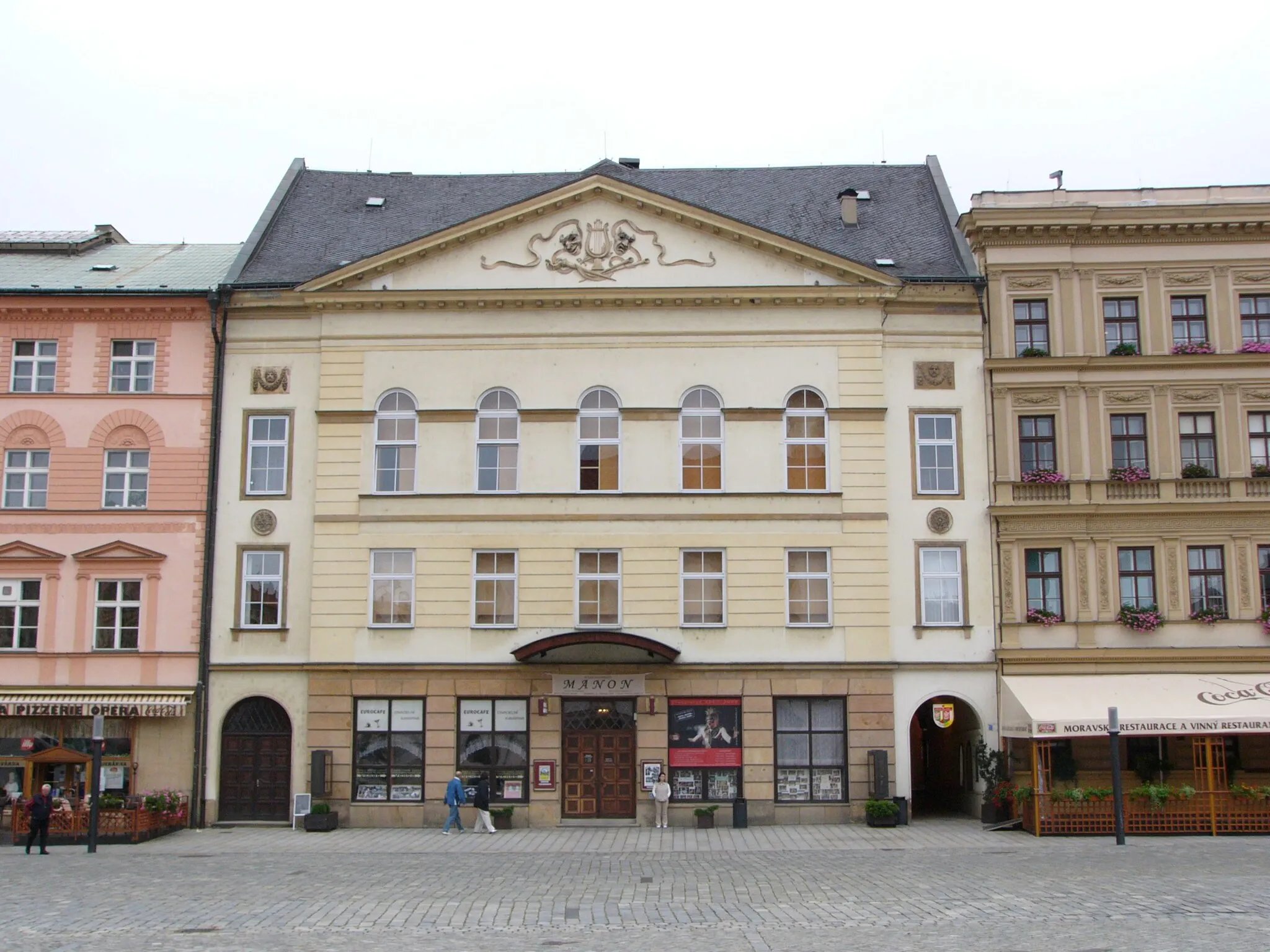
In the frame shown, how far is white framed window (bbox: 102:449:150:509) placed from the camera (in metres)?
36.4

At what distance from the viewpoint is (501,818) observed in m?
34.2

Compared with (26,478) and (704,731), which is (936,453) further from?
(26,478)

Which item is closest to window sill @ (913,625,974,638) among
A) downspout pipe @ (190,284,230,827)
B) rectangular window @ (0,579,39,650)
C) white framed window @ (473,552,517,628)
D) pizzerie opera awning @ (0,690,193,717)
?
white framed window @ (473,552,517,628)

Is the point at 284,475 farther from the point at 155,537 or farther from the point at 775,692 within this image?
the point at 775,692

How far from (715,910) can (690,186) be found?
85.1 ft

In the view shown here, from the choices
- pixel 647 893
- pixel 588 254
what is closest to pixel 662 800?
pixel 647 893

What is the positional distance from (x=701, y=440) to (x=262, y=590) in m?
11.8

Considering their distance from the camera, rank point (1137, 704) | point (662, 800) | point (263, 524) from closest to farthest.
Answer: point (1137, 704)
point (662, 800)
point (263, 524)

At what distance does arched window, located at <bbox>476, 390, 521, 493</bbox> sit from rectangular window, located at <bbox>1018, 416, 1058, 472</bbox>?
1278cm

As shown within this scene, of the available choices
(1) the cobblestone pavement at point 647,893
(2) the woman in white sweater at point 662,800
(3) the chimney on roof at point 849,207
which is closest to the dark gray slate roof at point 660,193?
(3) the chimney on roof at point 849,207

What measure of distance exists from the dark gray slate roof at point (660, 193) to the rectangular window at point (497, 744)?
1213 cm

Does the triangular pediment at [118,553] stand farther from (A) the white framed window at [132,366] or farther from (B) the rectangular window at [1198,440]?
(B) the rectangular window at [1198,440]

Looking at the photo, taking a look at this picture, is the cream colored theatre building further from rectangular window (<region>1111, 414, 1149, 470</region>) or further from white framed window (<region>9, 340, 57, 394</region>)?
white framed window (<region>9, 340, 57, 394</region>)

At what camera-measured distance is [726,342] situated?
36125mm
